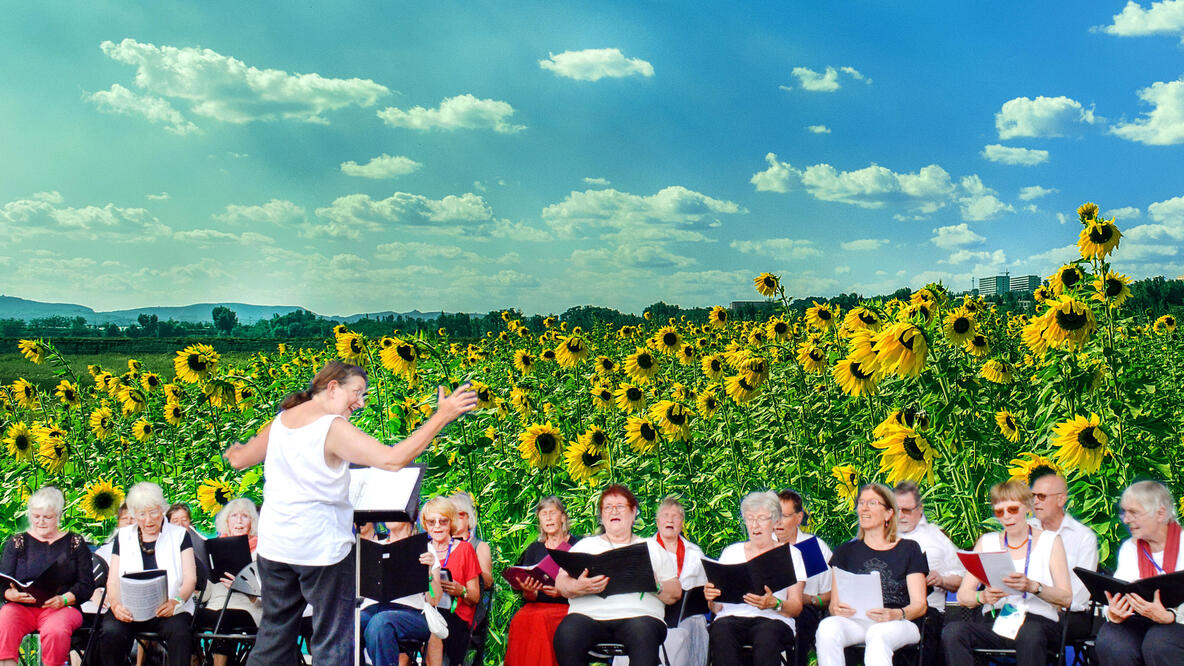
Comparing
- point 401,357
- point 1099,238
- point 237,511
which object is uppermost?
point 1099,238

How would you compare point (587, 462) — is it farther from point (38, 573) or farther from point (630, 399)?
point (38, 573)

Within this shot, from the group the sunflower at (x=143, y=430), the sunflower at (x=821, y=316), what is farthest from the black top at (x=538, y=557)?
the sunflower at (x=143, y=430)

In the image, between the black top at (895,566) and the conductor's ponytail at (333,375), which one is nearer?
the conductor's ponytail at (333,375)

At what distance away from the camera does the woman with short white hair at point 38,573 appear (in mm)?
5395

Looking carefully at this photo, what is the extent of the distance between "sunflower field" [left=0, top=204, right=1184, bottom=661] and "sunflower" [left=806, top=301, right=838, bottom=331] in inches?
0.8

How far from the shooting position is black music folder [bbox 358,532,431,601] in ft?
15.8

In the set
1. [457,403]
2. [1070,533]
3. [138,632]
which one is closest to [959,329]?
[1070,533]

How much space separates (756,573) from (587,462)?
182 cm

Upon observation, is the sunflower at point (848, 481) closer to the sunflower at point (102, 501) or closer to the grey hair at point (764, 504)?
the grey hair at point (764, 504)

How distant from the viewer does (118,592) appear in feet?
18.0

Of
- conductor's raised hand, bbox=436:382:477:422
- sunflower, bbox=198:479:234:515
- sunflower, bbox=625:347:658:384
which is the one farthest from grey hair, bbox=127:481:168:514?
sunflower, bbox=625:347:658:384

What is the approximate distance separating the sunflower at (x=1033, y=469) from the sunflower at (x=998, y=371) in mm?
844

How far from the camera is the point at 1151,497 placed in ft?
14.4

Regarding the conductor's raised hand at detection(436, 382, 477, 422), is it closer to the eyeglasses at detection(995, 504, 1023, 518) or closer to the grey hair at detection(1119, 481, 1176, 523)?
the eyeglasses at detection(995, 504, 1023, 518)
